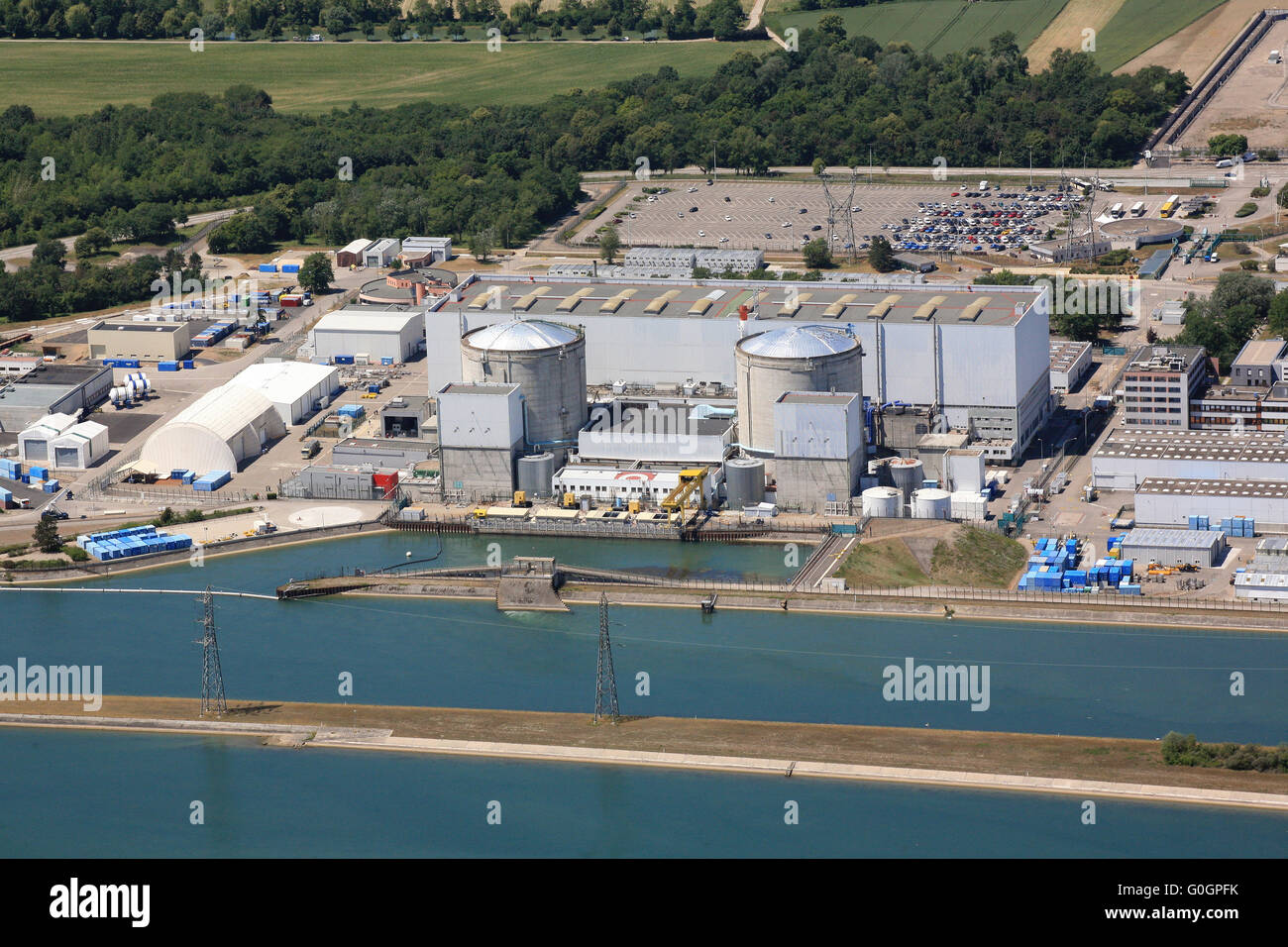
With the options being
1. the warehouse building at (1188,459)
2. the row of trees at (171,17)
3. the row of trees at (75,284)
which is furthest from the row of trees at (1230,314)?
the row of trees at (171,17)

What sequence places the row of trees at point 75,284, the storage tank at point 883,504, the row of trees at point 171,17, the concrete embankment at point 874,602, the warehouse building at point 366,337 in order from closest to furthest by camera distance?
the concrete embankment at point 874,602
the storage tank at point 883,504
the warehouse building at point 366,337
the row of trees at point 75,284
the row of trees at point 171,17

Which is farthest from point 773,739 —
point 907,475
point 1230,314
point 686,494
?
point 1230,314

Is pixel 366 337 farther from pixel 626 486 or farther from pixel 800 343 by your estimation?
pixel 800 343

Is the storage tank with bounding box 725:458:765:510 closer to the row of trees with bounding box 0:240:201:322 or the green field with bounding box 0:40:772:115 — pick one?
the row of trees with bounding box 0:240:201:322

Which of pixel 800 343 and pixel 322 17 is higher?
pixel 322 17

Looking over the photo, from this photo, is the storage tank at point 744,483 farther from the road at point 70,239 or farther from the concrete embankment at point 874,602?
the road at point 70,239
